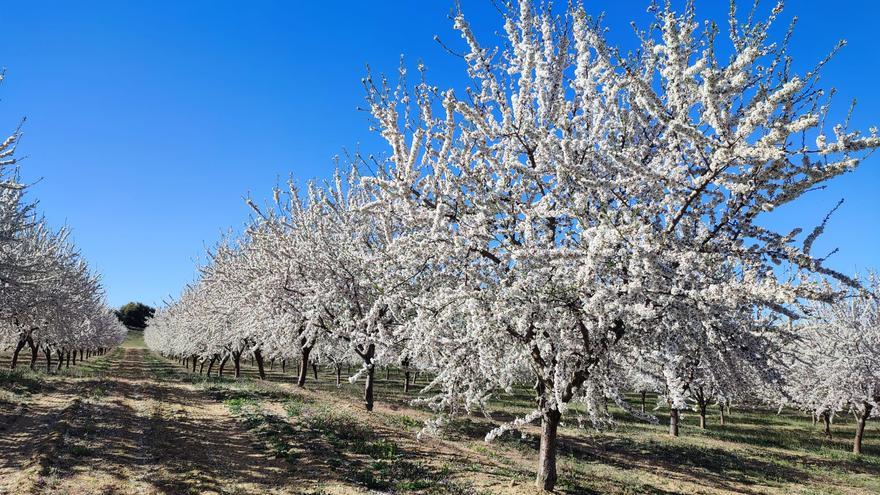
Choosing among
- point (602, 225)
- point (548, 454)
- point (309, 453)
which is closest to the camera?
point (602, 225)

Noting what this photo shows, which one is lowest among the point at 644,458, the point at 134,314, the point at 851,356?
the point at 644,458

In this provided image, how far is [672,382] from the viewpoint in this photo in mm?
7340

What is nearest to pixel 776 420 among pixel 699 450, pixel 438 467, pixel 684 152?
pixel 699 450

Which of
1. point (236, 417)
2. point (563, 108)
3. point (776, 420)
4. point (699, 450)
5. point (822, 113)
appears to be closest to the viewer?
point (822, 113)

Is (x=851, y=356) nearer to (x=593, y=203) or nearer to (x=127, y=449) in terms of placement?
(x=593, y=203)

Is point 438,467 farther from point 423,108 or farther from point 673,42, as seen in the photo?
point 673,42

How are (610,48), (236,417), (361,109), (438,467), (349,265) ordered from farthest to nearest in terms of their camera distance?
(349,265)
(236,417)
(438,467)
(361,109)
(610,48)

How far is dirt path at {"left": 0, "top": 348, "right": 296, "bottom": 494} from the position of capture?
9977 mm

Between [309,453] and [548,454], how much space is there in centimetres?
593

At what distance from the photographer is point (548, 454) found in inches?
427

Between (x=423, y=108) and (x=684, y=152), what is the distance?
4.90m

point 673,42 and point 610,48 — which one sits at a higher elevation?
point 610,48

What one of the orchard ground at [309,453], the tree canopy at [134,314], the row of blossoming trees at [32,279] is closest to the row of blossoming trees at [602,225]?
the orchard ground at [309,453]

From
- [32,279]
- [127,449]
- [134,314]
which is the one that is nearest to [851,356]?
[127,449]
